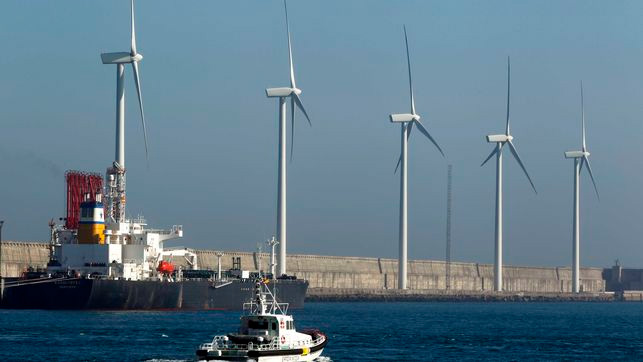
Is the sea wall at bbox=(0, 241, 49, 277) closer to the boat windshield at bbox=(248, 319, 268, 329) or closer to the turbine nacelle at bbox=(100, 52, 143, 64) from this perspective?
the turbine nacelle at bbox=(100, 52, 143, 64)

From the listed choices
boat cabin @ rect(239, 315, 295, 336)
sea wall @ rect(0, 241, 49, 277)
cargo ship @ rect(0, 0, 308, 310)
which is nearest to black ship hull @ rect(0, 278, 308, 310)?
cargo ship @ rect(0, 0, 308, 310)

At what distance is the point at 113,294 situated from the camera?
4830 inches

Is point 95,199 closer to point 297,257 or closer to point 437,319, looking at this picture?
point 437,319

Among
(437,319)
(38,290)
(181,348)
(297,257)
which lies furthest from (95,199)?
(297,257)

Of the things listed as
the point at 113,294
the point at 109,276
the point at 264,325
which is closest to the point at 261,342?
the point at 264,325

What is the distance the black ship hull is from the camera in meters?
122

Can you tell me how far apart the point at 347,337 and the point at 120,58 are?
182 feet

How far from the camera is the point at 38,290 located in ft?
404

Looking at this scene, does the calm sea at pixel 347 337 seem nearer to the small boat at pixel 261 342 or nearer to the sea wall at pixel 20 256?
the small boat at pixel 261 342

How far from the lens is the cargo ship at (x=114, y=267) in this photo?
122812 millimetres

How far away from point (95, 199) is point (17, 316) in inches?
760

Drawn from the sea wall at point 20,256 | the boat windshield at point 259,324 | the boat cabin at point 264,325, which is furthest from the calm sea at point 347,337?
the sea wall at point 20,256

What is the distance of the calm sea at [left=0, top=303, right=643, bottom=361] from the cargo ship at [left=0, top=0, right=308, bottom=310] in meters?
2.38

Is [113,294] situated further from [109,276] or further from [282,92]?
[282,92]
